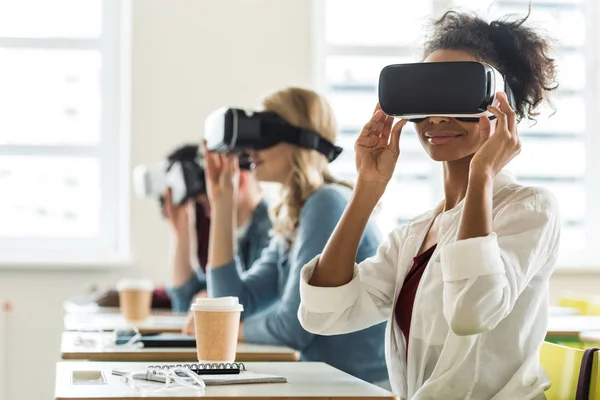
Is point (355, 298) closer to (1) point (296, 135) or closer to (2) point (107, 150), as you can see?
(1) point (296, 135)

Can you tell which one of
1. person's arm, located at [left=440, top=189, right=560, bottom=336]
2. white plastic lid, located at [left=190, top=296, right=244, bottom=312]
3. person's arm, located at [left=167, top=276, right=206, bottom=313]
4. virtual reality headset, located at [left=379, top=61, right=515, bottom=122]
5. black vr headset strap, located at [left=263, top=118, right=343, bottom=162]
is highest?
virtual reality headset, located at [left=379, top=61, right=515, bottom=122]

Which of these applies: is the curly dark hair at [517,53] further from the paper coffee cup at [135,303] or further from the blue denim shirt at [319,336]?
the paper coffee cup at [135,303]

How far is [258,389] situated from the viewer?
59.0 inches

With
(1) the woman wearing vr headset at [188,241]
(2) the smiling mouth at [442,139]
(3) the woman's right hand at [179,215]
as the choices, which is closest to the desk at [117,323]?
(1) the woman wearing vr headset at [188,241]

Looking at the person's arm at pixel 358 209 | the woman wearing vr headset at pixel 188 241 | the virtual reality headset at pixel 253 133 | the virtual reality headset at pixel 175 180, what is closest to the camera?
the person's arm at pixel 358 209

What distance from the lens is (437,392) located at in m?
1.54

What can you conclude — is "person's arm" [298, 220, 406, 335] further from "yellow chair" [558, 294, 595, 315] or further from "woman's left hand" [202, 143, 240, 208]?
"yellow chair" [558, 294, 595, 315]

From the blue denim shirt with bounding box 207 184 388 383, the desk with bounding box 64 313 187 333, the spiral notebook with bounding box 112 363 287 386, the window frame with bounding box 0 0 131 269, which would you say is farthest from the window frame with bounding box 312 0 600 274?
the spiral notebook with bounding box 112 363 287 386

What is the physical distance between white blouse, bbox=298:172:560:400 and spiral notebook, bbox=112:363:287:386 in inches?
7.5

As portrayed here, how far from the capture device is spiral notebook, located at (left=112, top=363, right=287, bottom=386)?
153 cm

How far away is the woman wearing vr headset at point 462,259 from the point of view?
56.9 inches

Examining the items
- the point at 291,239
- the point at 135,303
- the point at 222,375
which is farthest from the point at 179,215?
the point at 222,375

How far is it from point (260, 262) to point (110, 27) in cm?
279

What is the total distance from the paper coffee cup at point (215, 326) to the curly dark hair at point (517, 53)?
0.63 metres
